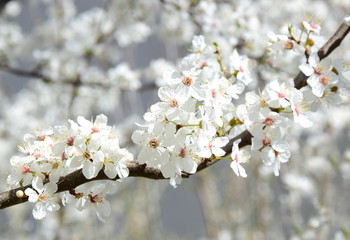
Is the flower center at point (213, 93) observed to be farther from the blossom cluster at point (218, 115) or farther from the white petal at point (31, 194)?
the white petal at point (31, 194)

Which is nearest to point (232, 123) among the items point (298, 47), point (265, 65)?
point (298, 47)

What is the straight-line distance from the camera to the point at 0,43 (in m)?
2.78

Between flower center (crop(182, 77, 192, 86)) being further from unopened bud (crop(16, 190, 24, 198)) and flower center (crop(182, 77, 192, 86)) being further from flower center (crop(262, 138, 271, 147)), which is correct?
unopened bud (crop(16, 190, 24, 198))

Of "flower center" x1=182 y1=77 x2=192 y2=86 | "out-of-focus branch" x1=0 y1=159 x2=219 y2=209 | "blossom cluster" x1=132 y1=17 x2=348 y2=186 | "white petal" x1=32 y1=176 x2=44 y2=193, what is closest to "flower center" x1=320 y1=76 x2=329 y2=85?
"blossom cluster" x1=132 y1=17 x2=348 y2=186

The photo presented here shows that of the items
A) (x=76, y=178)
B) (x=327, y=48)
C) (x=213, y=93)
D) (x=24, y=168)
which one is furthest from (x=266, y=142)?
(x=24, y=168)

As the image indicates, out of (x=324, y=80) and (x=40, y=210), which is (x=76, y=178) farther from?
(x=324, y=80)

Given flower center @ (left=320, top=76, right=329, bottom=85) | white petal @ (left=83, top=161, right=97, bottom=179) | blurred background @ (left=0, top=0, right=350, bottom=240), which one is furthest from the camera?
blurred background @ (left=0, top=0, right=350, bottom=240)

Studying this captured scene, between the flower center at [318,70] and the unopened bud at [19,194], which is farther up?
the flower center at [318,70]

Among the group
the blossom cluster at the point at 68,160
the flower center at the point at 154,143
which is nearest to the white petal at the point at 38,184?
the blossom cluster at the point at 68,160

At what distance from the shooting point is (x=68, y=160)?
0.81m

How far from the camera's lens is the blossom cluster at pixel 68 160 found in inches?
31.9

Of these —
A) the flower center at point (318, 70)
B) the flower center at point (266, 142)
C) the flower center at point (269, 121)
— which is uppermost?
the flower center at point (318, 70)

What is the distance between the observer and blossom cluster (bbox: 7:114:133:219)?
31.9 inches

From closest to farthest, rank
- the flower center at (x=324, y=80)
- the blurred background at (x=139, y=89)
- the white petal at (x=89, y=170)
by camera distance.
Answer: the white petal at (x=89, y=170) < the flower center at (x=324, y=80) < the blurred background at (x=139, y=89)
